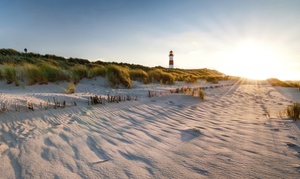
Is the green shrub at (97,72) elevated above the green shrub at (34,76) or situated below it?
above

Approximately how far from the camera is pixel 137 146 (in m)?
2.60

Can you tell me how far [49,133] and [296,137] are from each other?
12.4ft

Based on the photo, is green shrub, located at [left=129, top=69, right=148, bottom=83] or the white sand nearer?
the white sand

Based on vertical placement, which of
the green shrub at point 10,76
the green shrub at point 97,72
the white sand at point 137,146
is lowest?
the white sand at point 137,146

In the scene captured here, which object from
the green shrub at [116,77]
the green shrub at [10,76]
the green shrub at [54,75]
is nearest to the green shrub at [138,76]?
the green shrub at [116,77]

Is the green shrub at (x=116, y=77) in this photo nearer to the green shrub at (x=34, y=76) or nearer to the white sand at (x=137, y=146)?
the green shrub at (x=34, y=76)

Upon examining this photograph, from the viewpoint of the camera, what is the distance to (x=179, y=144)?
108 inches

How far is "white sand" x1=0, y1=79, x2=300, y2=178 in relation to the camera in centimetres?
200

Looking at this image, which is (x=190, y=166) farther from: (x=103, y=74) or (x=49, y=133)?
(x=103, y=74)

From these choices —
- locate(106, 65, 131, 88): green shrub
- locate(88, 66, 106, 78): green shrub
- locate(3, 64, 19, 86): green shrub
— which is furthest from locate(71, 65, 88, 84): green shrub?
locate(3, 64, 19, 86): green shrub

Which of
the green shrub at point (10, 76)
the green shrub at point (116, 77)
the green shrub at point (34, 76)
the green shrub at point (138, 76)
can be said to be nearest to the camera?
the green shrub at point (10, 76)

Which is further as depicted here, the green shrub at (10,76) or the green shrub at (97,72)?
the green shrub at (97,72)

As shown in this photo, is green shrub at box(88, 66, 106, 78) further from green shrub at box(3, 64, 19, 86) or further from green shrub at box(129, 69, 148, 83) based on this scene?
green shrub at box(3, 64, 19, 86)

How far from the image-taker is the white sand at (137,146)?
2.00 metres
